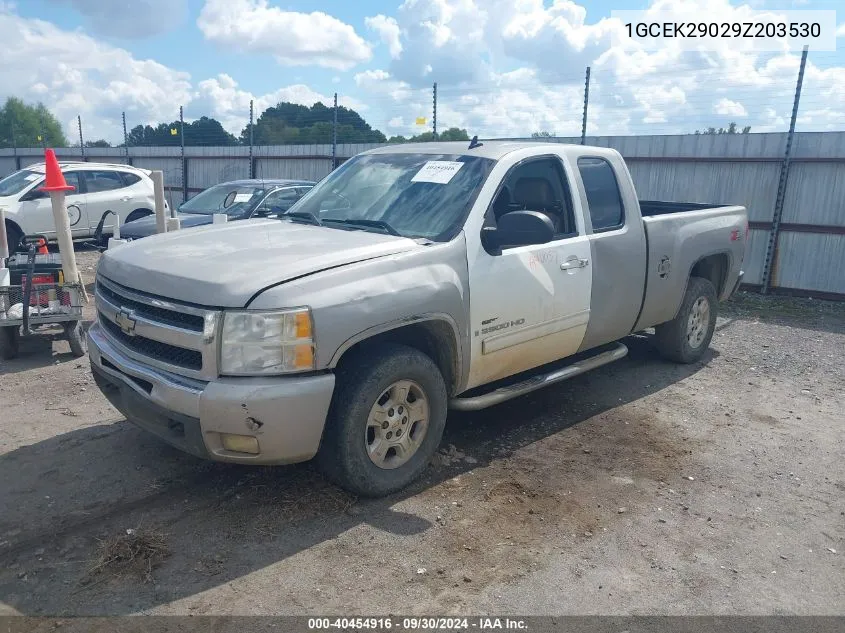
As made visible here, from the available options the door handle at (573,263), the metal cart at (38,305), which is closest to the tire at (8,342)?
the metal cart at (38,305)

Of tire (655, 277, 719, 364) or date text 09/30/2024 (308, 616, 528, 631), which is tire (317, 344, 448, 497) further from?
tire (655, 277, 719, 364)

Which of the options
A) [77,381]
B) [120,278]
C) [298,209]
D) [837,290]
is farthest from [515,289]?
[837,290]

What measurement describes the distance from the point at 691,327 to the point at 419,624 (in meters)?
4.81

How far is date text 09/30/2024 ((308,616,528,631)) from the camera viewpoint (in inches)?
118

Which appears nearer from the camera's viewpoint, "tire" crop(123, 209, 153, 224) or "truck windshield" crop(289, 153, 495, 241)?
"truck windshield" crop(289, 153, 495, 241)

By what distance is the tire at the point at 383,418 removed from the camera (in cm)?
375

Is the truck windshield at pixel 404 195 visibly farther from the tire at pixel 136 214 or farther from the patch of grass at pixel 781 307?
the tire at pixel 136 214

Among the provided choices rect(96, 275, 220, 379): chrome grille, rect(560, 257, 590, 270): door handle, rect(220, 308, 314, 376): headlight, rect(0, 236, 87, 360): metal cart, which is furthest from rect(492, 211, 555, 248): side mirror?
rect(0, 236, 87, 360): metal cart

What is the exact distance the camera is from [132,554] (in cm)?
339

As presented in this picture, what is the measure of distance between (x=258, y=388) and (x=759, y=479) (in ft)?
10.6

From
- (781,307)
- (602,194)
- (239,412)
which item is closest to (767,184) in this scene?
(781,307)

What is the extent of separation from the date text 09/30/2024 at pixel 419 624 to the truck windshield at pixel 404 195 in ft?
7.00

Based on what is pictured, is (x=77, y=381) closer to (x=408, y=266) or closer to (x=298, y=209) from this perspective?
(x=298, y=209)

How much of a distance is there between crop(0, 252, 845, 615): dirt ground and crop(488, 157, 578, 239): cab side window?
4.95 ft
